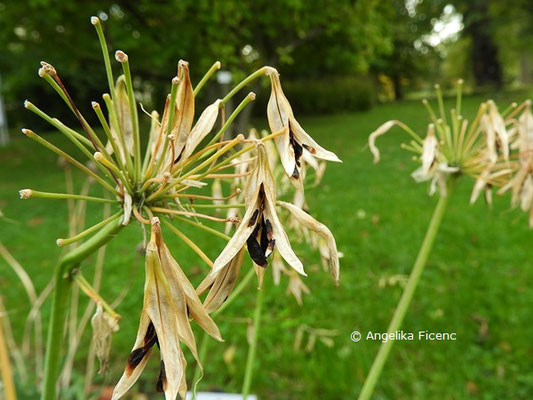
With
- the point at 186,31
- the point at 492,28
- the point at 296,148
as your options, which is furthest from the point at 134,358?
the point at 492,28

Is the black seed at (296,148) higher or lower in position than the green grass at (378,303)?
higher

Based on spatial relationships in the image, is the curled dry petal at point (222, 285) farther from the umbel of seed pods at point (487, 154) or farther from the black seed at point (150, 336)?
the umbel of seed pods at point (487, 154)

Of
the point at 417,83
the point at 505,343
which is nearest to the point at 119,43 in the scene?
the point at 505,343

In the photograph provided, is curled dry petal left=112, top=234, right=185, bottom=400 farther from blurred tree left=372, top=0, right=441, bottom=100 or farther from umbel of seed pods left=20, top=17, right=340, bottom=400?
blurred tree left=372, top=0, right=441, bottom=100

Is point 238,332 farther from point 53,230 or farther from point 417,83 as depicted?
point 417,83

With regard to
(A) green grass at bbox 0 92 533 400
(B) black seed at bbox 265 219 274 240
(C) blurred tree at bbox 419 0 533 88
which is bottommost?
(A) green grass at bbox 0 92 533 400

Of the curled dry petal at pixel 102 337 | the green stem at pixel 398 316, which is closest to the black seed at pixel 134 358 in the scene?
the curled dry petal at pixel 102 337

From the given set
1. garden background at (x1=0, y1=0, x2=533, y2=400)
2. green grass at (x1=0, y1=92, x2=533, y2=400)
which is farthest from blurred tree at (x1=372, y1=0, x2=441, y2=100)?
green grass at (x1=0, y1=92, x2=533, y2=400)
